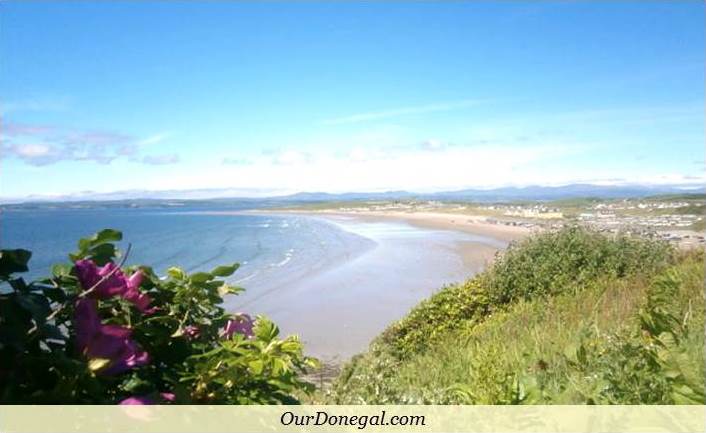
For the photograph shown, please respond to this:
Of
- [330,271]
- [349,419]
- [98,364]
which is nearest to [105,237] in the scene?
[98,364]

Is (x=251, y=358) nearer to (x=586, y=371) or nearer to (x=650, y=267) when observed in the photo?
(x=586, y=371)

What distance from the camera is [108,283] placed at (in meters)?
1.23

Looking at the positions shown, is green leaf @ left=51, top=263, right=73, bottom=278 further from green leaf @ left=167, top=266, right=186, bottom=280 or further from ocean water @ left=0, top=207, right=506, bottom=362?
ocean water @ left=0, top=207, right=506, bottom=362

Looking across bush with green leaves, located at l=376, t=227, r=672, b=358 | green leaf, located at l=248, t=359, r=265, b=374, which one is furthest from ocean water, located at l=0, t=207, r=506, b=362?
bush with green leaves, located at l=376, t=227, r=672, b=358

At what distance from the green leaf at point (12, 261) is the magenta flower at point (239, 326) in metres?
0.50

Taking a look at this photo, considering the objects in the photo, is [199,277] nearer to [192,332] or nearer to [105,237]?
[192,332]

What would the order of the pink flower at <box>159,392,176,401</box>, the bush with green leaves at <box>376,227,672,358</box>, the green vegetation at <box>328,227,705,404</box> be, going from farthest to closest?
1. the bush with green leaves at <box>376,227,672,358</box>
2. the green vegetation at <box>328,227,705,404</box>
3. the pink flower at <box>159,392,176,401</box>

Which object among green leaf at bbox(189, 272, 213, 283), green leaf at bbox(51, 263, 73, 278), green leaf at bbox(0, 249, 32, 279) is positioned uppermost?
green leaf at bbox(0, 249, 32, 279)

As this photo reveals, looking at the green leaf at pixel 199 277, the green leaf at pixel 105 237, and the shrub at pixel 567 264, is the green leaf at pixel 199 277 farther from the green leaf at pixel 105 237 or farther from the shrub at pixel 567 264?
the shrub at pixel 567 264

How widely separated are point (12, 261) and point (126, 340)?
0.95 ft

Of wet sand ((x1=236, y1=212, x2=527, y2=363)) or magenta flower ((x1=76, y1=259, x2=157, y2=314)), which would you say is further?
wet sand ((x1=236, y1=212, x2=527, y2=363))

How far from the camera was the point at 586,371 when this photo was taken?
286 centimetres

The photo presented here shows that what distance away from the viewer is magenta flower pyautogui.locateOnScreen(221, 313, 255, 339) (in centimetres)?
148

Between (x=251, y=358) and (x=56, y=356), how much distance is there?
399 millimetres
